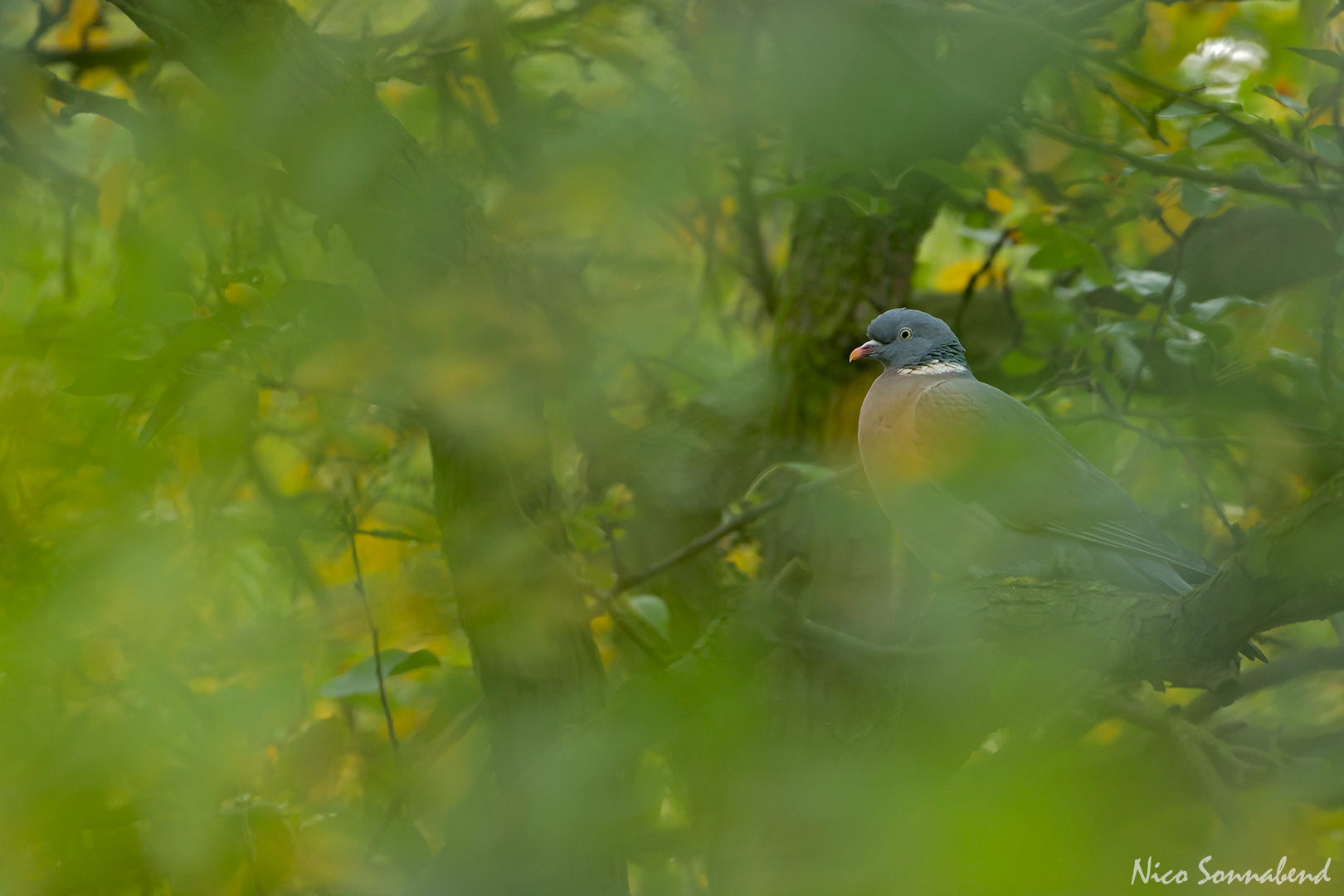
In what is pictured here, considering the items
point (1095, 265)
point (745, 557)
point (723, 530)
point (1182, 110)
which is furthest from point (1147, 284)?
point (745, 557)

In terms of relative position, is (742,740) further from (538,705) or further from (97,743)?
(538,705)

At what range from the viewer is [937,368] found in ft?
9.98

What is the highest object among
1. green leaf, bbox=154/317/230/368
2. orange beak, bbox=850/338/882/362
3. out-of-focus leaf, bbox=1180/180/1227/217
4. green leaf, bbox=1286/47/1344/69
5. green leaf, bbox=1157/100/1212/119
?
green leaf, bbox=1286/47/1344/69

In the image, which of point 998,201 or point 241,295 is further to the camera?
point 998,201

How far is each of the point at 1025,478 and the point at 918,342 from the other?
83cm

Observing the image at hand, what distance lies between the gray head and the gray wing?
244 millimetres

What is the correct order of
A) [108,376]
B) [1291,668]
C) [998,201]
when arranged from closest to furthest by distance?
[108,376] → [1291,668] → [998,201]

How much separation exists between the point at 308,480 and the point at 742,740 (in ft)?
7.69

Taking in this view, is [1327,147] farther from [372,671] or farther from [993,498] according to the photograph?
[372,671]

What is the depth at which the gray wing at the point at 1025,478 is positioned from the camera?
8.04ft

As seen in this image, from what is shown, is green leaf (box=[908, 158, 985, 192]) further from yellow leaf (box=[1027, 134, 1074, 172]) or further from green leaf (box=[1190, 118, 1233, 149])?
yellow leaf (box=[1027, 134, 1074, 172])

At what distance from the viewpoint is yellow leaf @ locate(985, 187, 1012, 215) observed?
3.95 m

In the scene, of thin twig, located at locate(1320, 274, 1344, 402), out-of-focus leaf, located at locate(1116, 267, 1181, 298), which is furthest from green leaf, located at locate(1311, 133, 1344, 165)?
out-of-focus leaf, located at locate(1116, 267, 1181, 298)

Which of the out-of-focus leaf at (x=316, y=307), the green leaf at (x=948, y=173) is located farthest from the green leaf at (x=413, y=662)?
the green leaf at (x=948, y=173)
